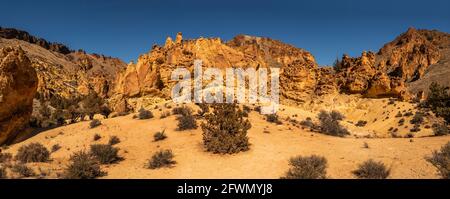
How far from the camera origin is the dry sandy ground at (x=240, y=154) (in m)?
11.5

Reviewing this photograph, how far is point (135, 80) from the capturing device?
34719 mm

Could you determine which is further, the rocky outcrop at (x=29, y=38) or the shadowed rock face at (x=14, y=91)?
the rocky outcrop at (x=29, y=38)

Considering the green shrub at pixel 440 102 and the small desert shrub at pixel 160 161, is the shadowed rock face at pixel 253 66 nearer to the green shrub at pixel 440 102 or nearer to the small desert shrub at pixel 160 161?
the green shrub at pixel 440 102

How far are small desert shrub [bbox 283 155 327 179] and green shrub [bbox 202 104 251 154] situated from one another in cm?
286

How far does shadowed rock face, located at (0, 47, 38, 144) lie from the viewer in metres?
17.0

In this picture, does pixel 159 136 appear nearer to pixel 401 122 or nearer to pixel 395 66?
pixel 401 122

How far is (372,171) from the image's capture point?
10.4 m

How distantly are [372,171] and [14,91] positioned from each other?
15.9m

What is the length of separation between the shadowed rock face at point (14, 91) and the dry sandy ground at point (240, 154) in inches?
44.1

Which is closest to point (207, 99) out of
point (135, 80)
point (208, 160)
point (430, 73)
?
point (135, 80)

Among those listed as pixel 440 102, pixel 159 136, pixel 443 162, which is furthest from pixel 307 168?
pixel 440 102

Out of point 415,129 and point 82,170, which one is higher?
point 415,129

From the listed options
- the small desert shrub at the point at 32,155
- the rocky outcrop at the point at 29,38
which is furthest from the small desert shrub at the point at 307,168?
the rocky outcrop at the point at 29,38
